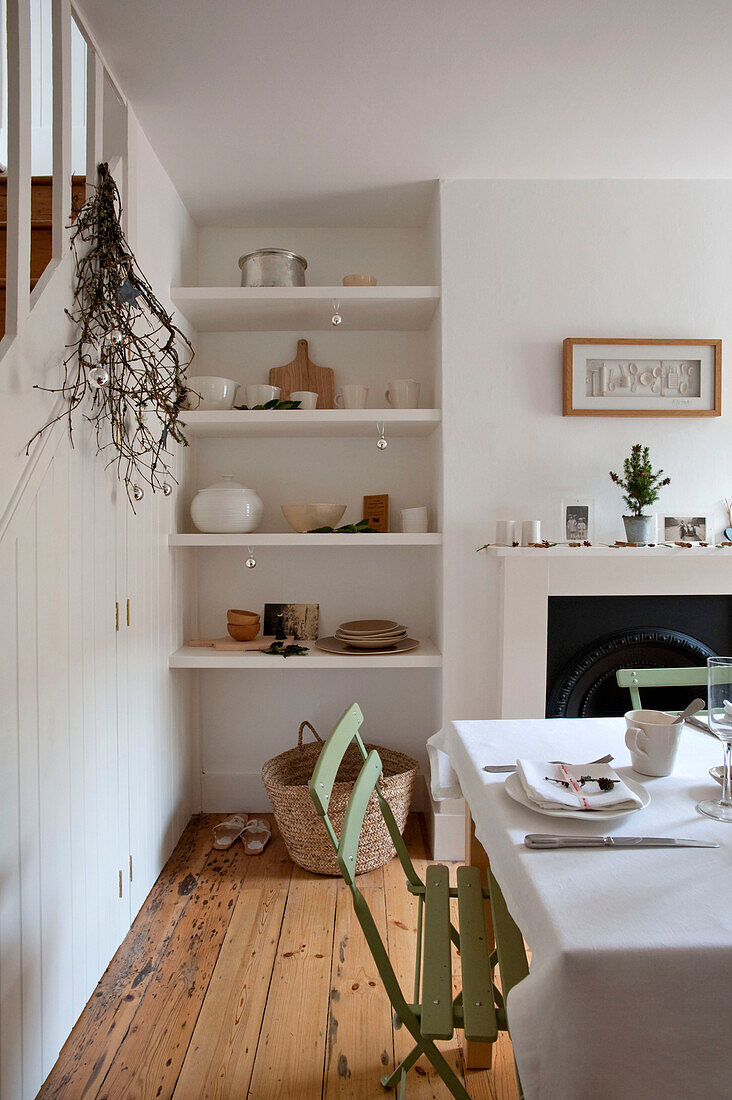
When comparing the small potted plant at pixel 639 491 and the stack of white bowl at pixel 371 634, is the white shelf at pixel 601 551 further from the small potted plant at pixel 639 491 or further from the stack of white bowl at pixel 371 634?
the stack of white bowl at pixel 371 634

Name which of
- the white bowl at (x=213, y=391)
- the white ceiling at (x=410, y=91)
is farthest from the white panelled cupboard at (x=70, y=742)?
the white ceiling at (x=410, y=91)

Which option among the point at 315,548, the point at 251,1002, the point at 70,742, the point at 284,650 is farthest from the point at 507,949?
the point at 315,548

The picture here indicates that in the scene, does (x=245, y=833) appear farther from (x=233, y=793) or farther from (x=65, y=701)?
(x=65, y=701)

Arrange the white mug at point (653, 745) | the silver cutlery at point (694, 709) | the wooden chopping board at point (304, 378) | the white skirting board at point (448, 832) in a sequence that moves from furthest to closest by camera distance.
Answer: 1. the wooden chopping board at point (304, 378)
2. the white skirting board at point (448, 832)
3. the silver cutlery at point (694, 709)
4. the white mug at point (653, 745)

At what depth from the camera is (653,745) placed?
5.07 feet

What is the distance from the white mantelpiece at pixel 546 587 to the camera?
281 centimetres

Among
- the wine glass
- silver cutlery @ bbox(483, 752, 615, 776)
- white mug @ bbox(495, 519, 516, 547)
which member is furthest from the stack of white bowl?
the wine glass

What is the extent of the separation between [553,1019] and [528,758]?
778mm

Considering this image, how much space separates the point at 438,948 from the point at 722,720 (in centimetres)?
71

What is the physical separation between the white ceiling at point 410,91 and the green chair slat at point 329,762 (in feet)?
5.95

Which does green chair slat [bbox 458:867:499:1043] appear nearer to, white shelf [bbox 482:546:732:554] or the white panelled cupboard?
the white panelled cupboard

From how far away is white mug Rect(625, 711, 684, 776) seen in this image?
1.53 metres

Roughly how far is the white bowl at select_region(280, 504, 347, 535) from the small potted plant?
1.12m

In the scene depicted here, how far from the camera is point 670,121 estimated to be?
2.50 m
